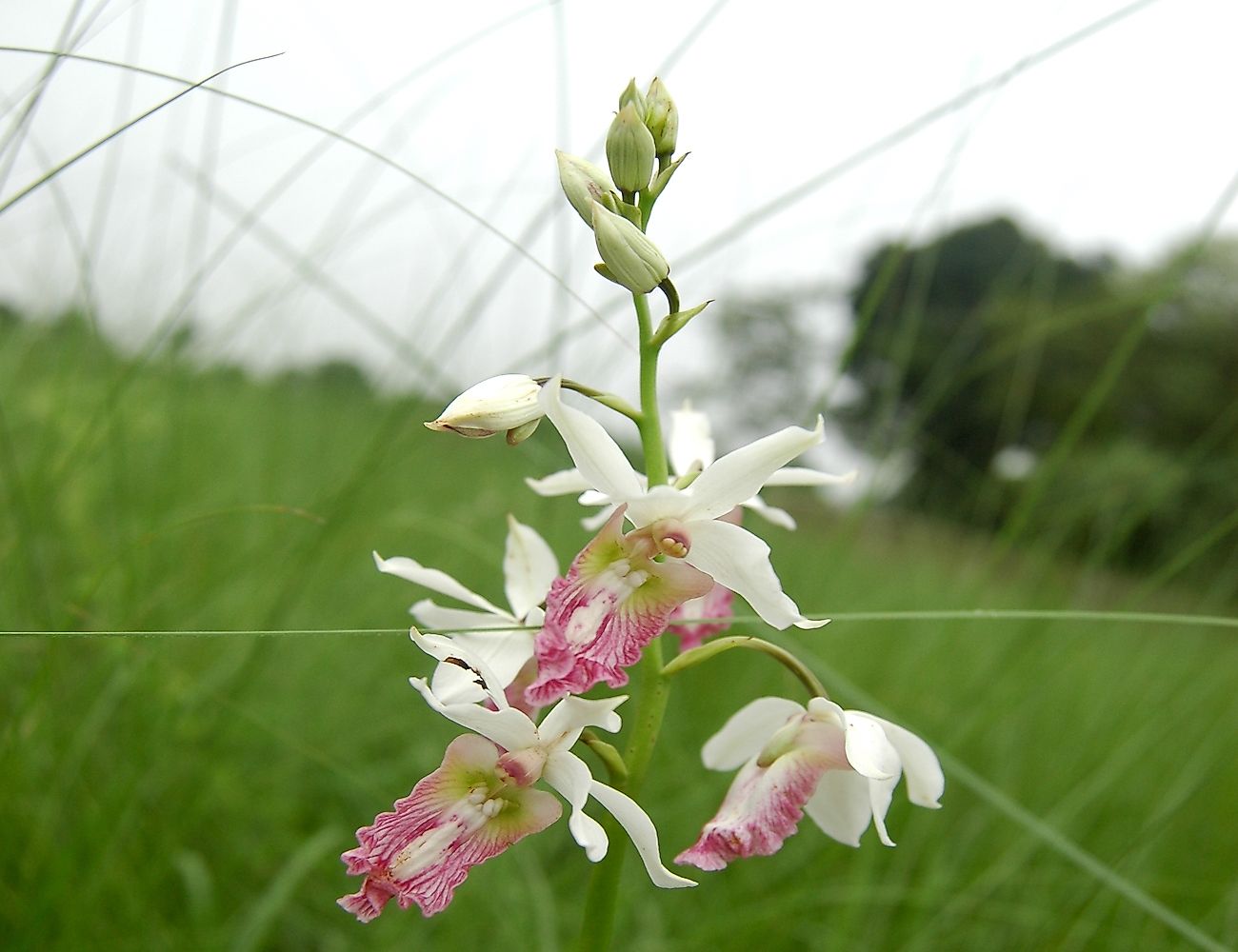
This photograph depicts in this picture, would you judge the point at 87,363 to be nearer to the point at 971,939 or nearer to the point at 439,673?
the point at 439,673

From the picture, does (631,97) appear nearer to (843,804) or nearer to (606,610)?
(606,610)

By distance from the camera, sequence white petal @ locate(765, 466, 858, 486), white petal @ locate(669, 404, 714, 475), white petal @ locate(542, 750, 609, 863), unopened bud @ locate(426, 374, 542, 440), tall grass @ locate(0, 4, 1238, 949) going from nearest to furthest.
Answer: white petal @ locate(542, 750, 609, 863) < unopened bud @ locate(426, 374, 542, 440) < white petal @ locate(765, 466, 858, 486) < white petal @ locate(669, 404, 714, 475) < tall grass @ locate(0, 4, 1238, 949)

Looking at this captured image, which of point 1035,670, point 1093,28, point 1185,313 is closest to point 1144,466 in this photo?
point 1035,670

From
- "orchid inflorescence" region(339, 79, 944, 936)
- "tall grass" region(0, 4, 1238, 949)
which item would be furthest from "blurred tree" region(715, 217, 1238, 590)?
"orchid inflorescence" region(339, 79, 944, 936)

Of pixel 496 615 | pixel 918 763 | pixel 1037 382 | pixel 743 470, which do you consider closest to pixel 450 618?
pixel 496 615

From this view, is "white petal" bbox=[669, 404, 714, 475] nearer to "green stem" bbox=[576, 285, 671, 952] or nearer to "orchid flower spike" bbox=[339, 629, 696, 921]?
"green stem" bbox=[576, 285, 671, 952]

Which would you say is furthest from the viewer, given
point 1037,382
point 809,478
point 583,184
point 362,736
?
point 1037,382

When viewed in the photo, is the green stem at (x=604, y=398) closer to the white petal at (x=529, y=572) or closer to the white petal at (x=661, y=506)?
the white petal at (x=661, y=506)
